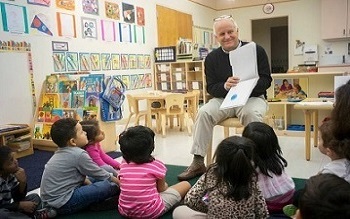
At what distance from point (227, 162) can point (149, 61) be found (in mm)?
5404

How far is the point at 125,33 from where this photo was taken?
19.1 feet

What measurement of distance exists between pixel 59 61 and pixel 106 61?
966 mm

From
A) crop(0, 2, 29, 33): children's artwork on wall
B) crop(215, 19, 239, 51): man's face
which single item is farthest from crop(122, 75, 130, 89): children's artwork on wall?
crop(215, 19, 239, 51): man's face

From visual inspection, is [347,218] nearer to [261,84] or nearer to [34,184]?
[261,84]

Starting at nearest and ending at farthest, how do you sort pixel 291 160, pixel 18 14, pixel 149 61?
pixel 291 160 → pixel 18 14 → pixel 149 61

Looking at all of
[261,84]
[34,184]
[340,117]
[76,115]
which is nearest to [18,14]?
[76,115]

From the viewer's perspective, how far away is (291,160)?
9.87 ft

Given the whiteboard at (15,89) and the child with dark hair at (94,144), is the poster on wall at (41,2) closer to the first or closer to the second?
the whiteboard at (15,89)

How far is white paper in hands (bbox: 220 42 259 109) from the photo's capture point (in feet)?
7.64

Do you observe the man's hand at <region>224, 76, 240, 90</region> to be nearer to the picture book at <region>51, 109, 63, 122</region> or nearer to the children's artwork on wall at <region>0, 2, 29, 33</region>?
the picture book at <region>51, 109, 63, 122</region>

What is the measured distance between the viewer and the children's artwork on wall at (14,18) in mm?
3835

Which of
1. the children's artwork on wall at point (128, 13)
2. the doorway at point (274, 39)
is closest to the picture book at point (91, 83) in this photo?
the children's artwork on wall at point (128, 13)

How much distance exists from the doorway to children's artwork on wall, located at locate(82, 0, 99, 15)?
6.41 m

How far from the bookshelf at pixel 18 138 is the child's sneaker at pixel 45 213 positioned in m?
1.84
